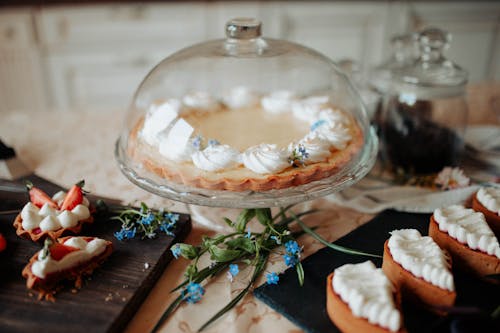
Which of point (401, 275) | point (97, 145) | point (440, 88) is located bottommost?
point (97, 145)

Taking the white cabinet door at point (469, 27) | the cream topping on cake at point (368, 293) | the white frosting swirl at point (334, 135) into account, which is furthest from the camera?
the white cabinet door at point (469, 27)

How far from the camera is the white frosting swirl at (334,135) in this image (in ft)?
4.09

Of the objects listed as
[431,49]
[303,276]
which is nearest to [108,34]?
[431,49]

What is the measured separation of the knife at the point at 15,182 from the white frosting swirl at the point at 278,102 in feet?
2.05

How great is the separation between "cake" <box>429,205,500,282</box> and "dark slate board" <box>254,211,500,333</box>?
4 centimetres

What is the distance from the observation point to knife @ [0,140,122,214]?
4.22 feet

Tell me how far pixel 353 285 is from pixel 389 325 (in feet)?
0.32

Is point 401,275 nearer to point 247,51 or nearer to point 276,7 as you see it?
point 247,51

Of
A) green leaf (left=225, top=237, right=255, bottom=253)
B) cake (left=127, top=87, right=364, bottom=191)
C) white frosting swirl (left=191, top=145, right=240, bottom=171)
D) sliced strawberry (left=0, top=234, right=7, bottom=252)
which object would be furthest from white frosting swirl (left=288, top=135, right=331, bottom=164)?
sliced strawberry (left=0, top=234, right=7, bottom=252)

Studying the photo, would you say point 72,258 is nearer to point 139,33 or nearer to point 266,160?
point 266,160

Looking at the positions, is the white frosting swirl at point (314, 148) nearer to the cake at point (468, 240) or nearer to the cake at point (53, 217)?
the cake at point (468, 240)

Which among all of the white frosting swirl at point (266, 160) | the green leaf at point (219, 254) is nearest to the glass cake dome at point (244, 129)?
the white frosting swirl at point (266, 160)

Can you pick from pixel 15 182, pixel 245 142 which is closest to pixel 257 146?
pixel 245 142

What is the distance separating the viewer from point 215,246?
40.6 inches
